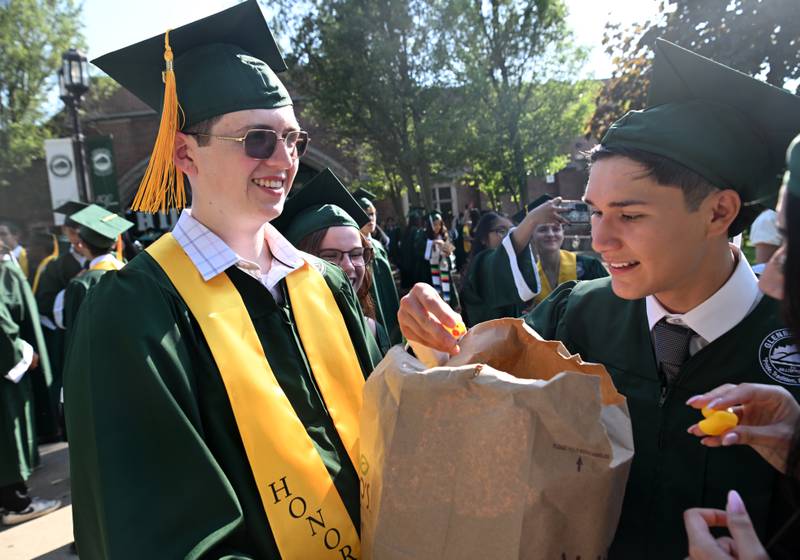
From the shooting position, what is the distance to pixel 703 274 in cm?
159

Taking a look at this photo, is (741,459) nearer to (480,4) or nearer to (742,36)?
(742,36)

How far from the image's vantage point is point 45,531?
455 cm

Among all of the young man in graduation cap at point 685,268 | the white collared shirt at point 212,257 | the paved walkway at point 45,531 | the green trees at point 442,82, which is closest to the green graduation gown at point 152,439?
the white collared shirt at point 212,257

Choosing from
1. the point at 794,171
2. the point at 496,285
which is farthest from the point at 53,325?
the point at 794,171

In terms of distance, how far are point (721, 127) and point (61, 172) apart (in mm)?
13294

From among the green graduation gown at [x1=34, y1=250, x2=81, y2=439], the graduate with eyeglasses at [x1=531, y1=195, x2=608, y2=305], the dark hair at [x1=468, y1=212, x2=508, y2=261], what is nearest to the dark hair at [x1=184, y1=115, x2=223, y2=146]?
the graduate with eyeglasses at [x1=531, y1=195, x2=608, y2=305]

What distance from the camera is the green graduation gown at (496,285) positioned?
4691 millimetres

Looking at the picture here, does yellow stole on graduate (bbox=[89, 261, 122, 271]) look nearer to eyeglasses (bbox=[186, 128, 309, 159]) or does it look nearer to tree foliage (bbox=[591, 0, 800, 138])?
eyeglasses (bbox=[186, 128, 309, 159])

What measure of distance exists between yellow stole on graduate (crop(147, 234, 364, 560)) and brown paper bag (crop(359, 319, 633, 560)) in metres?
0.27

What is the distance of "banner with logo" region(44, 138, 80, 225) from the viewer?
11984 millimetres

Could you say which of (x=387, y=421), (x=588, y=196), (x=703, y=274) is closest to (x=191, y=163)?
(x=387, y=421)

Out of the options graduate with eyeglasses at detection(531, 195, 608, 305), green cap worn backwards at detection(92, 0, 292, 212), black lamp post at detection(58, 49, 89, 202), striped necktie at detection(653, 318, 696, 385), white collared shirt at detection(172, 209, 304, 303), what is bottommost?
graduate with eyeglasses at detection(531, 195, 608, 305)

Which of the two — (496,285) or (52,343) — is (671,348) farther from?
(52,343)

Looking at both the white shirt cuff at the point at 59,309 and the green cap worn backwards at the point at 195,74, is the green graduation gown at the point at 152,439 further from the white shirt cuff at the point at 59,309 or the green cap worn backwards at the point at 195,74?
the white shirt cuff at the point at 59,309
